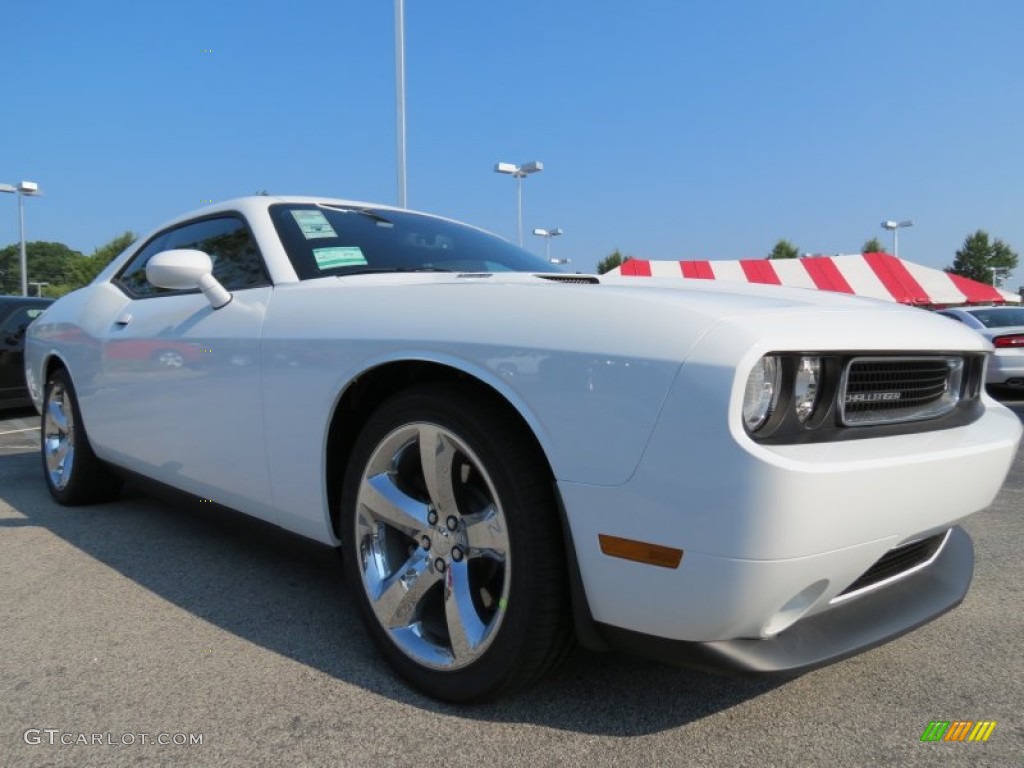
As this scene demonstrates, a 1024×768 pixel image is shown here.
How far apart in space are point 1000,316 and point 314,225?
1054 centimetres

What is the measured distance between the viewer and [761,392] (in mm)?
1512

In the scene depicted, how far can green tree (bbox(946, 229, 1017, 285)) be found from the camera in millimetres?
60250

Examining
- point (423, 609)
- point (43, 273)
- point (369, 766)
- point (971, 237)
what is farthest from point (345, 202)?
point (43, 273)

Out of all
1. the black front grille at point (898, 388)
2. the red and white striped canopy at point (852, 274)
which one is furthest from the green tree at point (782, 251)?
the black front grille at point (898, 388)

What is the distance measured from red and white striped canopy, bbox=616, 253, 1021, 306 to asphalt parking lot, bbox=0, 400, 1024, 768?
18.8 metres

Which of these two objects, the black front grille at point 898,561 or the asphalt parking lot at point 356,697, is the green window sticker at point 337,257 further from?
the black front grille at point 898,561

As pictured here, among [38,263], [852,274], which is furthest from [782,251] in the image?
[38,263]

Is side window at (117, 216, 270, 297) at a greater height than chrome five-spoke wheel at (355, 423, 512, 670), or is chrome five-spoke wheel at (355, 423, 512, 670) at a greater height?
side window at (117, 216, 270, 297)

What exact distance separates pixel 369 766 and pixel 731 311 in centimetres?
126

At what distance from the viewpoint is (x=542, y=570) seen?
168 cm

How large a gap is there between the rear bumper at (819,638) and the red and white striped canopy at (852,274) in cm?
1916

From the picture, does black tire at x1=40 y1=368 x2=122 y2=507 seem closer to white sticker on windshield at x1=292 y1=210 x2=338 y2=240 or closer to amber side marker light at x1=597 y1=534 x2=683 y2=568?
white sticker on windshield at x1=292 y1=210 x2=338 y2=240

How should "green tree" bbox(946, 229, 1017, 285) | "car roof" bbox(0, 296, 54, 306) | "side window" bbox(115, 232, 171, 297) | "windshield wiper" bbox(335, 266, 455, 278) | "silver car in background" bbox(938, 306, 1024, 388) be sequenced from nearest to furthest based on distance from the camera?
"windshield wiper" bbox(335, 266, 455, 278) < "side window" bbox(115, 232, 171, 297) < "car roof" bbox(0, 296, 54, 306) < "silver car in background" bbox(938, 306, 1024, 388) < "green tree" bbox(946, 229, 1017, 285)

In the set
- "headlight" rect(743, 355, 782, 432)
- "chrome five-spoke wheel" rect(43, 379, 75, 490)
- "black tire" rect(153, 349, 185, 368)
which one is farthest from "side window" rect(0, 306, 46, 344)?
"headlight" rect(743, 355, 782, 432)
